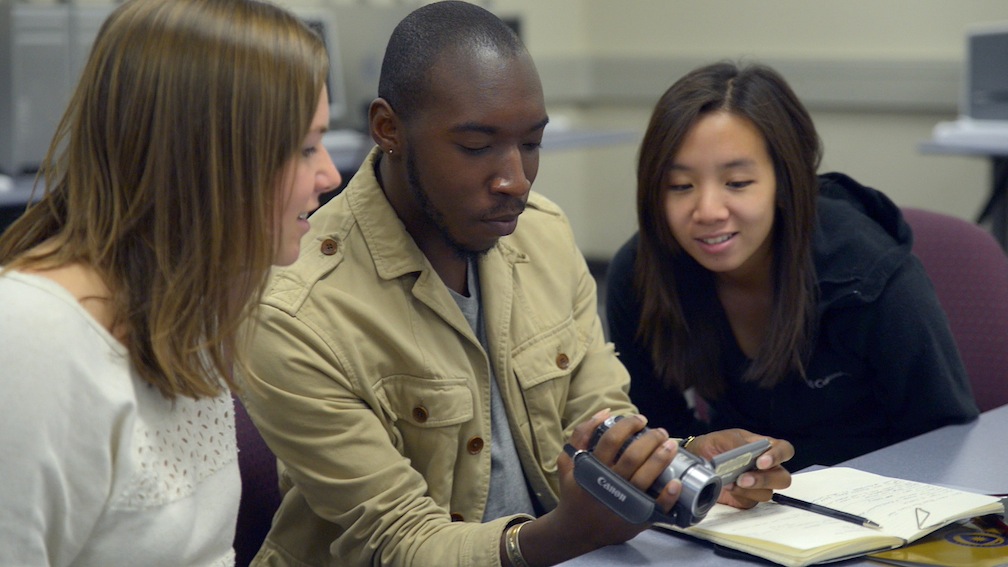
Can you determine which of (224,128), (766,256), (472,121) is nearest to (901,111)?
(766,256)

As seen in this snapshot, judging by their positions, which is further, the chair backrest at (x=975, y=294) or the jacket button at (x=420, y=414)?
the chair backrest at (x=975, y=294)

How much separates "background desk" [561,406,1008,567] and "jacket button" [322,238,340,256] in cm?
48

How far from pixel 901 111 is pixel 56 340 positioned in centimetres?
420

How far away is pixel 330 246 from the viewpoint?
1371mm

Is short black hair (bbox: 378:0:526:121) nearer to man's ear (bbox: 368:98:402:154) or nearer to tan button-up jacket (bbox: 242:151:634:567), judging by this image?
man's ear (bbox: 368:98:402:154)

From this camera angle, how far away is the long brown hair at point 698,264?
166 cm

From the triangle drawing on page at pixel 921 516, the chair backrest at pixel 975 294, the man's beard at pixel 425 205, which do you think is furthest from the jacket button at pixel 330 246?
the chair backrest at pixel 975 294

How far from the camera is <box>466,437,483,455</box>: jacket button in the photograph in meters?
1.40

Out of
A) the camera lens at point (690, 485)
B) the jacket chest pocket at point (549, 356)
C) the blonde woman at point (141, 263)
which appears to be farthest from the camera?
the jacket chest pocket at point (549, 356)

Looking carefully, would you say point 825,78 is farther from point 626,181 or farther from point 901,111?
point 626,181

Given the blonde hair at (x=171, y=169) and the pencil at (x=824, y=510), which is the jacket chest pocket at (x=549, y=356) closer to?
→ the pencil at (x=824, y=510)

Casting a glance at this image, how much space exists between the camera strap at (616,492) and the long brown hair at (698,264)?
617mm

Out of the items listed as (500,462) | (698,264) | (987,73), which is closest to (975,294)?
(698,264)

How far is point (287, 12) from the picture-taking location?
1086mm
